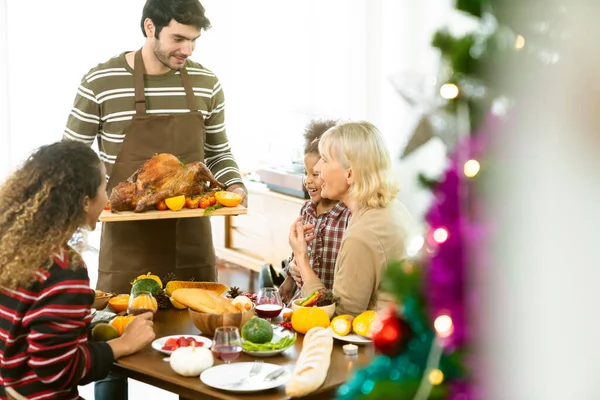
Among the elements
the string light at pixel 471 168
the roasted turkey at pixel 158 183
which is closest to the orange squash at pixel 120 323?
the roasted turkey at pixel 158 183

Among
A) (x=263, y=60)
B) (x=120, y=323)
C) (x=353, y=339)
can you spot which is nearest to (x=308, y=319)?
(x=353, y=339)

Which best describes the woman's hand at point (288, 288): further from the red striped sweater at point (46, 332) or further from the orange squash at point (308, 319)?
the red striped sweater at point (46, 332)

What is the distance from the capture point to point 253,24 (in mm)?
5543

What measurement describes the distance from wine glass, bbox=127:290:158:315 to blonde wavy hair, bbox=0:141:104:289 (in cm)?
40

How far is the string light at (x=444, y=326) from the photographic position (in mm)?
1168

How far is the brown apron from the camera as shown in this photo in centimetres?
297

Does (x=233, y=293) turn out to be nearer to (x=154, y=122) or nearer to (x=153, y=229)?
(x=153, y=229)

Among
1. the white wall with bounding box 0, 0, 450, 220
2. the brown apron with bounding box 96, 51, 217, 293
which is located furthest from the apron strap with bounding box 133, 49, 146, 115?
the white wall with bounding box 0, 0, 450, 220

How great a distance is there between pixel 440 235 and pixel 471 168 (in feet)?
0.35

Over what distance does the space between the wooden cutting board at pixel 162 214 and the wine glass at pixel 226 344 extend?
728 mm

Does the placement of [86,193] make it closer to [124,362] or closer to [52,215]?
[52,215]

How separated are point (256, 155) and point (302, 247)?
312 cm

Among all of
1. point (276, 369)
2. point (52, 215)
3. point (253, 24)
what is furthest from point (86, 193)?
point (253, 24)

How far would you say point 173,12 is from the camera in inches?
113
